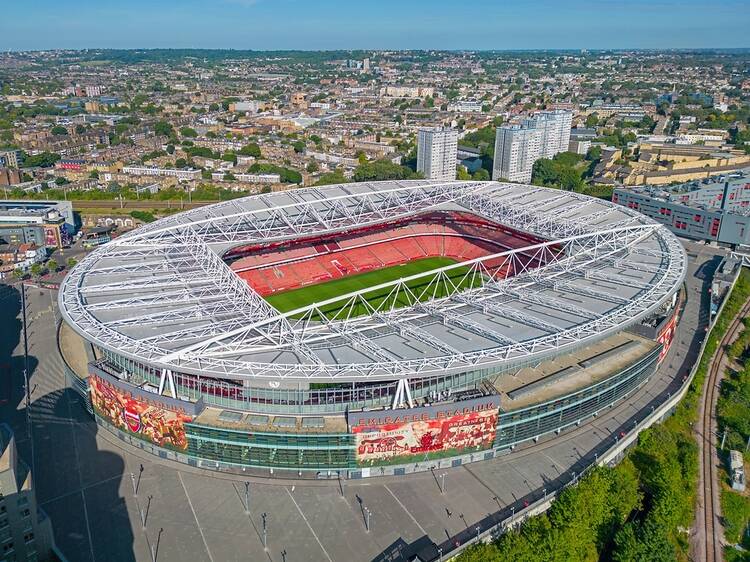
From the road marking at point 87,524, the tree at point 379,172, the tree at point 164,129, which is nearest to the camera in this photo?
the road marking at point 87,524

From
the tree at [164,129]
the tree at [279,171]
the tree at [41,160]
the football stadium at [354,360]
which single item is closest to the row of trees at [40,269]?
the football stadium at [354,360]

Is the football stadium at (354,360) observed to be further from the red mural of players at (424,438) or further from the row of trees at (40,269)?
the row of trees at (40,269)

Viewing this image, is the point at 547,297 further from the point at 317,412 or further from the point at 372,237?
the point at 372,237

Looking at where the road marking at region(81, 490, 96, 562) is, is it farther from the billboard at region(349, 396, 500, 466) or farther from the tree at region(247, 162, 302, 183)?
the tree at region(247, 162, 302, 183)

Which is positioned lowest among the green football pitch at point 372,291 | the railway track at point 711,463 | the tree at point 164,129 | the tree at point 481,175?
the railway track at point 711,463

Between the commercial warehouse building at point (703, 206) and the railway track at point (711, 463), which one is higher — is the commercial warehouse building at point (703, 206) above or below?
above

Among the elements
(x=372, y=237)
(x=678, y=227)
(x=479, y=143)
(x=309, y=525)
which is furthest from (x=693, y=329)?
(x=479, y=143)

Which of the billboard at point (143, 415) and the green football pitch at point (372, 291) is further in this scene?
the green football pitch at point (372, 291)
